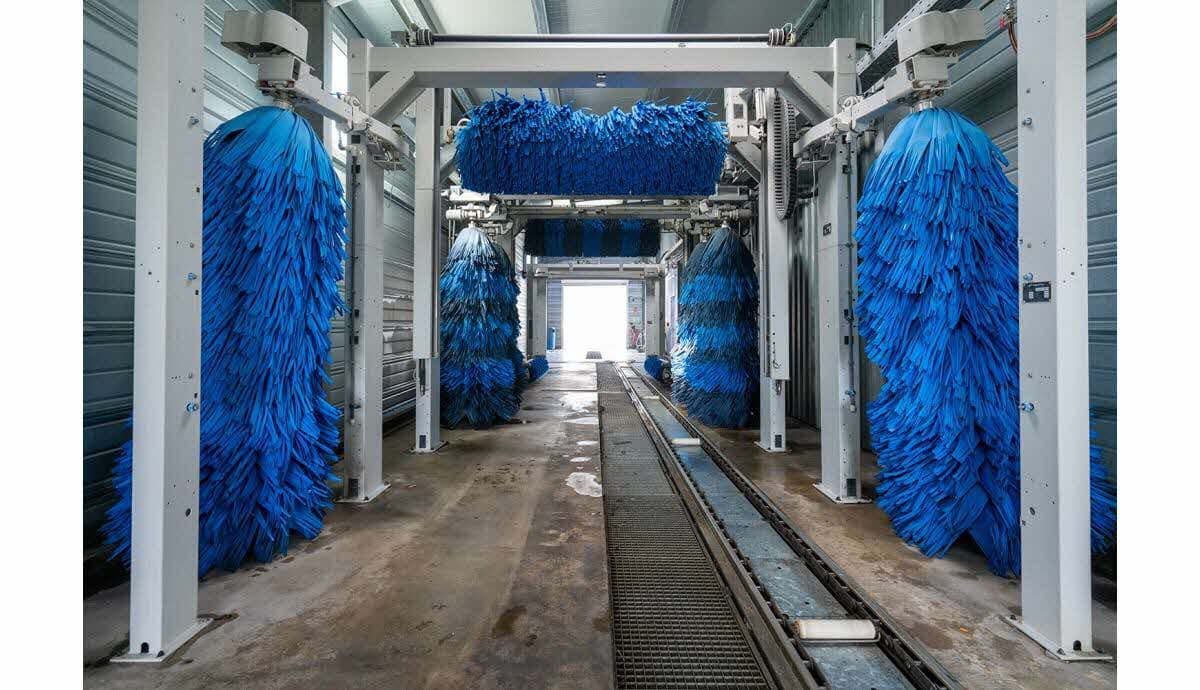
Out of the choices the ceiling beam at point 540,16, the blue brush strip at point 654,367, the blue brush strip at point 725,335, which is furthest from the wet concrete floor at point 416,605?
the blue brush strip at point 654,367

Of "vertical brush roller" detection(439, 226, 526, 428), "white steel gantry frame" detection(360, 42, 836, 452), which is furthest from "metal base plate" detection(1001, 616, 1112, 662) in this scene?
"vertical brush roller" detection(439, 226, 526, 428)

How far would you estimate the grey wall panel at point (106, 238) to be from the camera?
255cm

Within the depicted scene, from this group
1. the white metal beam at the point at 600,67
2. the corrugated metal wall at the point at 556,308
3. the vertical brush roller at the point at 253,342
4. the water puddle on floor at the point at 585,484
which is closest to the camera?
the vertical brush roller at the point at 253,342

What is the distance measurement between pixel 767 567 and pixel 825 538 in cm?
55

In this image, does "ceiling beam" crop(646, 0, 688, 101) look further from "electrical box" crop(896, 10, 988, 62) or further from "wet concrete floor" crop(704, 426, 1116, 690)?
"wet concrete floor" crop(704, 426, 1116, 690)

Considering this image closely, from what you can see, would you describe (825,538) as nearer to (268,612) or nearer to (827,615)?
(827,615)

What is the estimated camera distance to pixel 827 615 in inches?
81.4

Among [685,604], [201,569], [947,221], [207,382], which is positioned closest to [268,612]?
[201,569]

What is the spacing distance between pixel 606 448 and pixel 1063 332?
3.74 m

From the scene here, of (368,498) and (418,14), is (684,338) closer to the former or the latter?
(368,498)

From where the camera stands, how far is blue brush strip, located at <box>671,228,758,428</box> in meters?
5.78

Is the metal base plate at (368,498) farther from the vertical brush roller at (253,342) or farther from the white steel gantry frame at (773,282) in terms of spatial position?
the white steel gantry frame at (773,282)

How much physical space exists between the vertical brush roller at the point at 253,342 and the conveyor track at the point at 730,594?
1.78 m

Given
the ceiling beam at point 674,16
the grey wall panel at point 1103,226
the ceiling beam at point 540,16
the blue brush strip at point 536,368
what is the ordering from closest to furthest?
the grey wall panel at point 1103,226 < the ceiling beam at point 540,16 < the ceiling beam at point 674,16 < the blue brush strip at point 536,368
